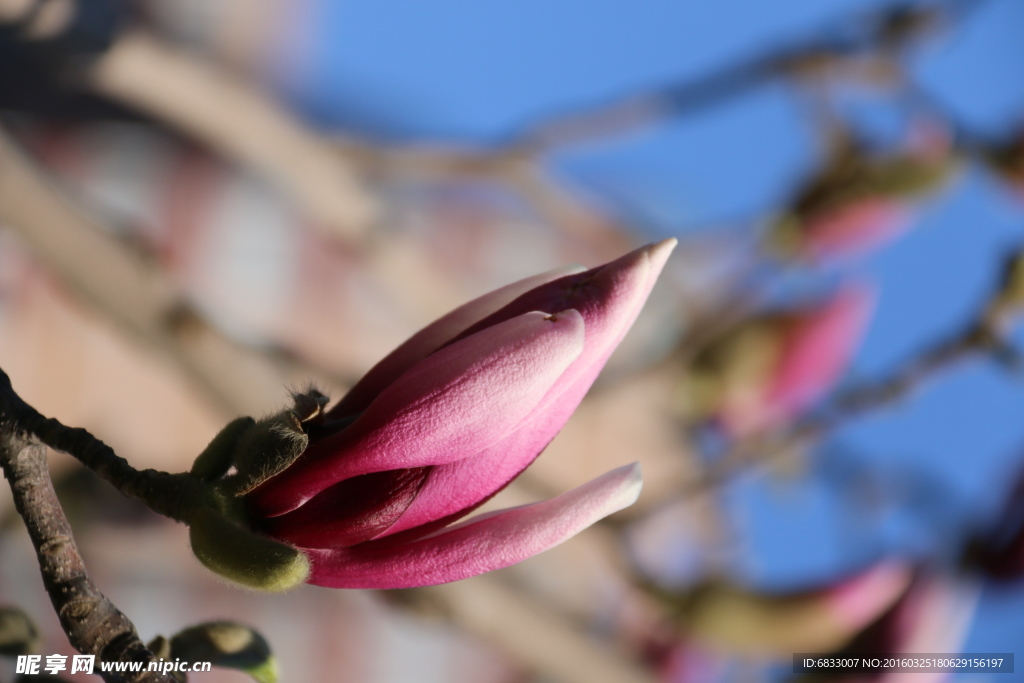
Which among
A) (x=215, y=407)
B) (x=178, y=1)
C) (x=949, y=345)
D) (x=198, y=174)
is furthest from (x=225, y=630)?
(x=178, y=1)

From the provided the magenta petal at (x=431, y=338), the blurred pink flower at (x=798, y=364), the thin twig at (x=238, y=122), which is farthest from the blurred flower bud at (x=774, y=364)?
the magenta petal at (x=431, y=338)

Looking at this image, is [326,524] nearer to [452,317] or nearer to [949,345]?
[452,317]

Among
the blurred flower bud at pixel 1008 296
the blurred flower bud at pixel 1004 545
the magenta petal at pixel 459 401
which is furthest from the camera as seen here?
the blurred flower bud at pixel 1004 545

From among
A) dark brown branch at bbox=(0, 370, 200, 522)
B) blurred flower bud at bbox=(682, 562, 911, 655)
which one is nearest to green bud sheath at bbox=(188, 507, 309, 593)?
dark brown branch at bbox=(0, 370, 200, 522)

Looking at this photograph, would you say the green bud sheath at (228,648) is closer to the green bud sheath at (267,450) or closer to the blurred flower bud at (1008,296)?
the green bud sheath at (267,450)

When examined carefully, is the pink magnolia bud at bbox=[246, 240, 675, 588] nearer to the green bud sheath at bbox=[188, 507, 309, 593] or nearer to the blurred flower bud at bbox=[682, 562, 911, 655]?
the green bud sheath at bbox=[188, 507, 309, 593]

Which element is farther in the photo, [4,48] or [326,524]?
[4,48]
